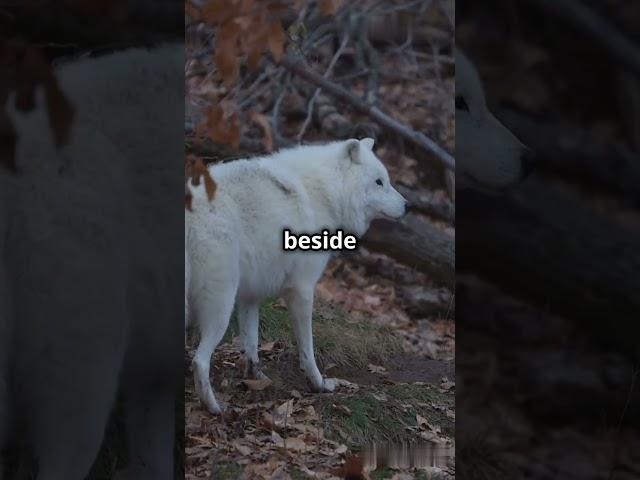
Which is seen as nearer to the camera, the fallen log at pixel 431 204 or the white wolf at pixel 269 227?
the white wolf at pixel 269 227

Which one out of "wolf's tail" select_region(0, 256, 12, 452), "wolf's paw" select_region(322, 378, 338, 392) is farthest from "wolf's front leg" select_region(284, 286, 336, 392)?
"wolf's tail" select_region(0, 256, 12, 452)

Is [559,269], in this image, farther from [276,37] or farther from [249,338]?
[276,37]

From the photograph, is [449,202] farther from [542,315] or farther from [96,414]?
[96,414]

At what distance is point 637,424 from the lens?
346 centimetres

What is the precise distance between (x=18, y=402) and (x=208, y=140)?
1.27m

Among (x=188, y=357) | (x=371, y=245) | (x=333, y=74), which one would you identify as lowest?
(x=188, y=357)

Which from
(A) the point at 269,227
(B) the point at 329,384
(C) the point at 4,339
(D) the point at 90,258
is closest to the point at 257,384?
(B) the point at 329,384

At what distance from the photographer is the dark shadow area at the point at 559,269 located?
3.39 metres

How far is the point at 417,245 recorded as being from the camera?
349 centimetres

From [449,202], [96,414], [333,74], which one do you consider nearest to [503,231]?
[449,202]

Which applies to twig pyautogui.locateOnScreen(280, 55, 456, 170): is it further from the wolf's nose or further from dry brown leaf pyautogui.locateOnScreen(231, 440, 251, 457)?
dry brown leaf pyautogui.locateOnScreen(231, 440, 251, 457)

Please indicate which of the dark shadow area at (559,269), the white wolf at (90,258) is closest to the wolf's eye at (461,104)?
the dark shadow area at (559,269)

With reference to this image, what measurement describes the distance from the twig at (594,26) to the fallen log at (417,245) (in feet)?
3.22

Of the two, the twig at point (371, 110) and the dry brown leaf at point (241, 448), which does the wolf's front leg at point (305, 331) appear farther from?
the twig at point (371, 110)
